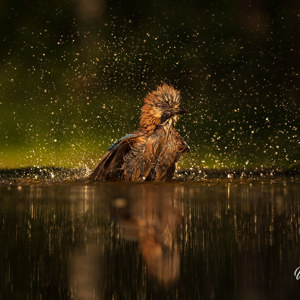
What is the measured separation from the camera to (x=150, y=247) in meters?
4.88

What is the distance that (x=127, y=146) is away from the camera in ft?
36.6

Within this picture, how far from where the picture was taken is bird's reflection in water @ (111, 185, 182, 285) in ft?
13.9

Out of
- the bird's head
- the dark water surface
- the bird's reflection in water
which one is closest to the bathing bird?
the bird's head

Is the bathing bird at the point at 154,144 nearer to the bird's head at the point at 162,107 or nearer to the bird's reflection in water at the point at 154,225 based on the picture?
the bird's head at the point at 162,107

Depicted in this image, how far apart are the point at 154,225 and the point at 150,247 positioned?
118 cm

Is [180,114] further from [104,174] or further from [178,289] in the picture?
[178,289]

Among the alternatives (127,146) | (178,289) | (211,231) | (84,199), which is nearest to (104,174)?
(127,146)

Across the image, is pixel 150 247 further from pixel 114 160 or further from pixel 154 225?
pixel 114 160

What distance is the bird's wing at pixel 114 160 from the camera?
1107 centimetres

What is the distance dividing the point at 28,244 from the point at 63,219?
4.63 feet

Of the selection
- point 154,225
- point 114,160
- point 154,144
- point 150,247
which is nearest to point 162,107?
point 154,144

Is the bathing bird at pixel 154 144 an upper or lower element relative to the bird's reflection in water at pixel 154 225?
upper

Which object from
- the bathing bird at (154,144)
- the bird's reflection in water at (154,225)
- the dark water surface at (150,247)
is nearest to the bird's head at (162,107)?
the bathing bird at (154,144)

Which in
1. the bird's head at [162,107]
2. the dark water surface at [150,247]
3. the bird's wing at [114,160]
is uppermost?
the bird's head at [162,107]
